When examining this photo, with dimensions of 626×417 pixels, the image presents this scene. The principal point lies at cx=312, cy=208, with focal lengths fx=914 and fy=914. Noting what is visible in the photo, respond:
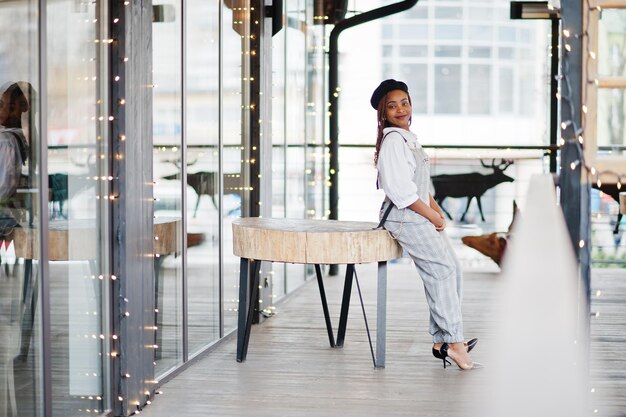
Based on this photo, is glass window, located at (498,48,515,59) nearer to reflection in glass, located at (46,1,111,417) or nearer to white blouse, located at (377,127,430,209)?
white blouse, located at (377,127,430,209)

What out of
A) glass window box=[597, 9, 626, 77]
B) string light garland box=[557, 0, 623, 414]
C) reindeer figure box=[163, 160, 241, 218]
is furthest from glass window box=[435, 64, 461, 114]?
string light garland box=[557, 0, 623, 414]

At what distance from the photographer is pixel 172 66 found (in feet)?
12.8

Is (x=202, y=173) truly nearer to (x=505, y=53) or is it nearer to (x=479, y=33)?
(x=505, y=53)

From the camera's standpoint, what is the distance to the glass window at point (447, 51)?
31016mm

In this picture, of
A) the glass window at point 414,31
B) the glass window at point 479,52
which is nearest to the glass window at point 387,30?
the glass window at point 414,31

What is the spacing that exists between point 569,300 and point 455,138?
2697 centimetres

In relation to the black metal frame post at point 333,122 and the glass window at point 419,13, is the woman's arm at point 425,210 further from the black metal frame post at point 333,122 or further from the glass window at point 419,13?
the glass window at point 419,13

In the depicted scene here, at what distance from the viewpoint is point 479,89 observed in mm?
29141

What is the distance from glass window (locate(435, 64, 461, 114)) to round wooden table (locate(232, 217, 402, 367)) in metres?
26.3

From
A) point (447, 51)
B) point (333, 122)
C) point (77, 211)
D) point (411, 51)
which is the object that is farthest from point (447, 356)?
point (447, 51)

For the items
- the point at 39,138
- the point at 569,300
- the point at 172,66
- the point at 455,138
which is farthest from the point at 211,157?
the point at 455,138

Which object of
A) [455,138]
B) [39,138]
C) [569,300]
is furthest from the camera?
[455,138]

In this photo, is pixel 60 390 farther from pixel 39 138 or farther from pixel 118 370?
pixel 39 138

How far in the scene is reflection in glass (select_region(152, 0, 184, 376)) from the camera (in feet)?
12.3
